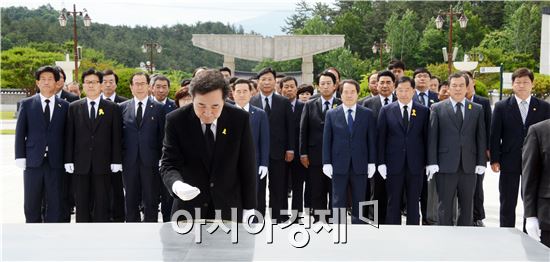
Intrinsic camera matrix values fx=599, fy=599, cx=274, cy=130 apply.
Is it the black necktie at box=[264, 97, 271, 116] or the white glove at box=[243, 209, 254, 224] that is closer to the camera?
the white glove at box=[243, 209, 254, 224]

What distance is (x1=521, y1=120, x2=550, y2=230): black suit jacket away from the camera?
374 cm

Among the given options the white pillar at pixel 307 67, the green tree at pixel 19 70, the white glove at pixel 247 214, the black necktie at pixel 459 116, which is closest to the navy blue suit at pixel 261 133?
the black necktie at pixel 459 116

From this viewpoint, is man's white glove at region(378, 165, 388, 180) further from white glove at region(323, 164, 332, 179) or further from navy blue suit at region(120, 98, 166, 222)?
navy blue suit at region(120, 98, 166, 222)

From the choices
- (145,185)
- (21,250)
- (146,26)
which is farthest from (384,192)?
(146,26)

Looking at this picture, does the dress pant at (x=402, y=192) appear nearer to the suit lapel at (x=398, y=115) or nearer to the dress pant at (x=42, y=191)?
the suit lapel at (x=398, y=115)

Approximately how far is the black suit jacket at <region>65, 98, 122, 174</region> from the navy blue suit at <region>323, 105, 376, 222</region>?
218 cm

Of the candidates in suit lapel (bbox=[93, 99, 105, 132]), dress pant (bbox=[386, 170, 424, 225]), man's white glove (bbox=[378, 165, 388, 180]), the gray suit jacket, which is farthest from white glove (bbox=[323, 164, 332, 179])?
suit lapel (bbox=[93, 99, 105, 132])

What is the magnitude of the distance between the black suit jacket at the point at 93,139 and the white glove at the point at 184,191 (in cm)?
303

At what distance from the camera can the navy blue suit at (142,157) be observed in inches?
249

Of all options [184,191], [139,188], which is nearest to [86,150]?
[139,188]

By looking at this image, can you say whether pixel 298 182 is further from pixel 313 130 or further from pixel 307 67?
pixel 307 67

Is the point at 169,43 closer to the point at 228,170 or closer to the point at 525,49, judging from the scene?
the point at 525,49

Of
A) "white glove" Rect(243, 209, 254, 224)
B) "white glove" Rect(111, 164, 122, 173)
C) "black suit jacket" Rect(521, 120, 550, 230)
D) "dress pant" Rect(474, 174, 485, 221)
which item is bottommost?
"dress pant" Rect(474, 174, 485, 221)

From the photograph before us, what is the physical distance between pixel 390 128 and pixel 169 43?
3150 inches
